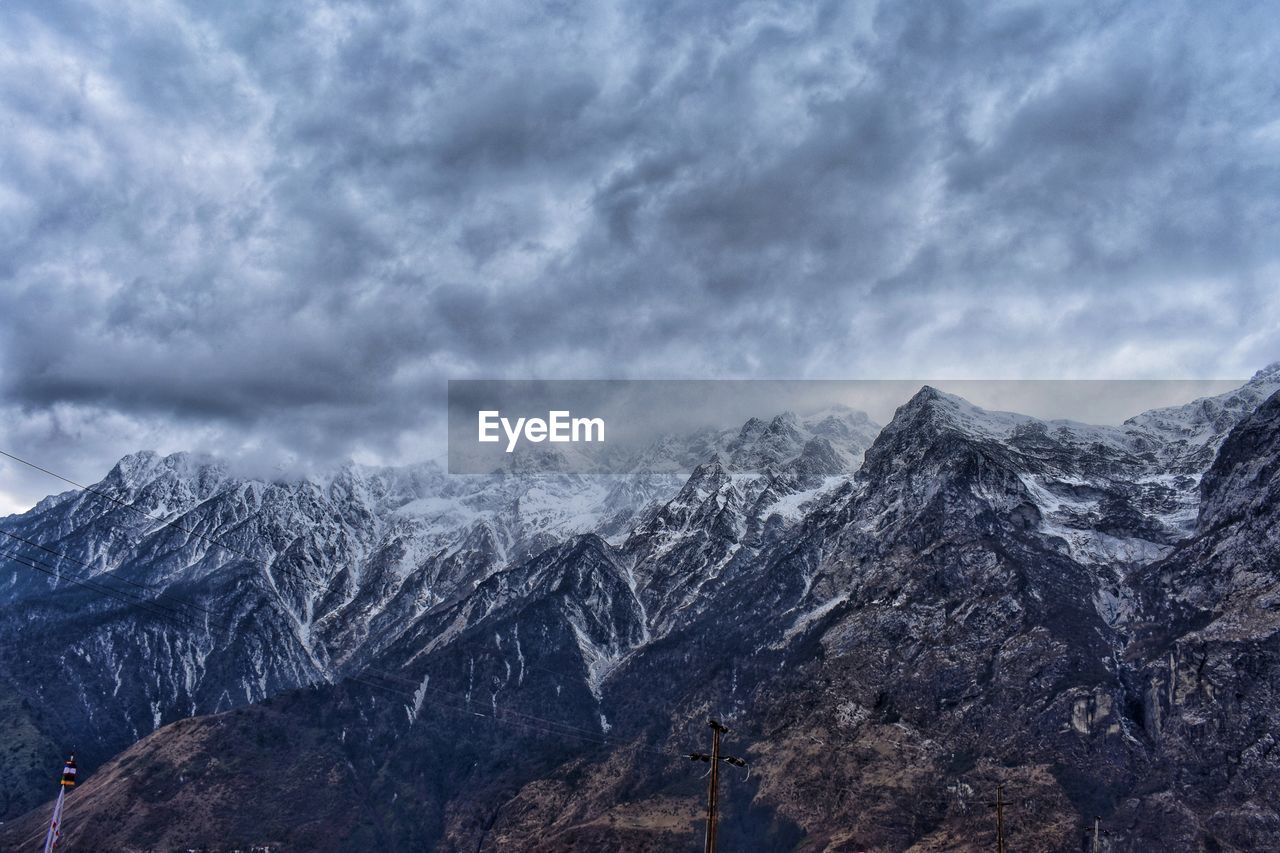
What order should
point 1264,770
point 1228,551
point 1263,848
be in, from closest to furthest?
point 1263,848, point 1264,770, point 1228,551

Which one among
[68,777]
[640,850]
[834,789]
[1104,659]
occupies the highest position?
[68,777]

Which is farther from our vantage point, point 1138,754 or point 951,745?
point 951,745

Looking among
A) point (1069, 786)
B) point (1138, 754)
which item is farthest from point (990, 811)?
point (1138, 754)

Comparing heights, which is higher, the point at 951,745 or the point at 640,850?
the point at 951,745

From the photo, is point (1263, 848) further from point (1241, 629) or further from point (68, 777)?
point (68, 777)

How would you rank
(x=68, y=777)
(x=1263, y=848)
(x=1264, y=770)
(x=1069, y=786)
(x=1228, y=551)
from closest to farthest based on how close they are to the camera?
(x=68, y=777) < (x=1263, y=848) < (x=1264, y=770) < (x=1069, y=786) < (x=1228, y=551)

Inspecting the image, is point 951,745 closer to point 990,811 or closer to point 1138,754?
point 990,811

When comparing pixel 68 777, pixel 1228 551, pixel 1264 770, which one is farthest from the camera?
pixel 1228 551

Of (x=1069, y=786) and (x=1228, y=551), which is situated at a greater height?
(x=1228, y=551)

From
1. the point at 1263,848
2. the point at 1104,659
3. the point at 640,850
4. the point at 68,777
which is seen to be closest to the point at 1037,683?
the point at 1104,659
